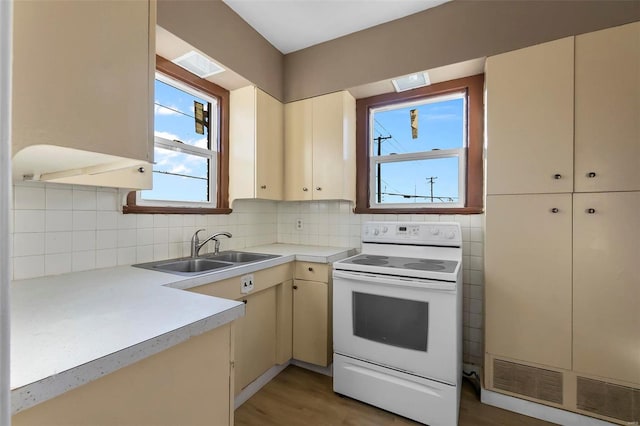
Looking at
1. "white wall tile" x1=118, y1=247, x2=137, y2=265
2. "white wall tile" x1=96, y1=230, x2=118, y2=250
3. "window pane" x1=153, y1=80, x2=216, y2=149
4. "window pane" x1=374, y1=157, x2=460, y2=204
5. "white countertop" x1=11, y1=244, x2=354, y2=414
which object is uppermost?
"window pane" x1=153, y1=80, x2=216, y2=149

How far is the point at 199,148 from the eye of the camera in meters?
2.26

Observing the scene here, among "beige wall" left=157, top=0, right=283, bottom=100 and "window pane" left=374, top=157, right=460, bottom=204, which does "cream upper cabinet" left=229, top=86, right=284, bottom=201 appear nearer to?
"beige wall" left=157, top=0, right=283, bottom=100

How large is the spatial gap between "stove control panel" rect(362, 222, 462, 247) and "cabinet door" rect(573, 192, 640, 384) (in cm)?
68

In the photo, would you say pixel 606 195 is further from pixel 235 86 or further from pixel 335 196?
pixel 235 86

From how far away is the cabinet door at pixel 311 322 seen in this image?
7.00ft

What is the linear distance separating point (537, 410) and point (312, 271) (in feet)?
5.35

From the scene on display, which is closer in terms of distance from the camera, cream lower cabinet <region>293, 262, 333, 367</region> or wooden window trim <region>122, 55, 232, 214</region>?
wooden window trim <region>122, 55, 232, 214</region>

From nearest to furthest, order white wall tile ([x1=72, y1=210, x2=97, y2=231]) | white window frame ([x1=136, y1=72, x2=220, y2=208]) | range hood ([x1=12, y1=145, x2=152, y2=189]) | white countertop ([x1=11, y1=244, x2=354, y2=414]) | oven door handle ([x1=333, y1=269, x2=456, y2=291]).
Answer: white countertop ([x1=11, y1=244, x2=354, y2=414]) → range hood ([x1=12, y1=145, x2=152, y2=189]) → white wall tile ([x1=72, y1=210, x2=97, y2=231]) → oven door handle ([x1=333, y1=269, x2=456, y2=291]) → white window frame ([x1=136, y1=72, x2=220, y2=208])

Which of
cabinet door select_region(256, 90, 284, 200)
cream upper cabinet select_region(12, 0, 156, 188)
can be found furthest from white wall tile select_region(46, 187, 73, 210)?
cabinet door select_region(256, 90, 284, 200)

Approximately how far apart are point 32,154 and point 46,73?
8.6 inches

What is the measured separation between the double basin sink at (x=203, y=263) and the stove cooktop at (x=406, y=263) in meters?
0.66

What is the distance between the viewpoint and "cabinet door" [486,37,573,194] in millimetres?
1684

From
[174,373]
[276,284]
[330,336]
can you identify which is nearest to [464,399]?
[330,336]

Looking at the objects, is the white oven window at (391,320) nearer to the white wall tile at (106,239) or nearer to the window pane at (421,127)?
the window pane at (421,127)
